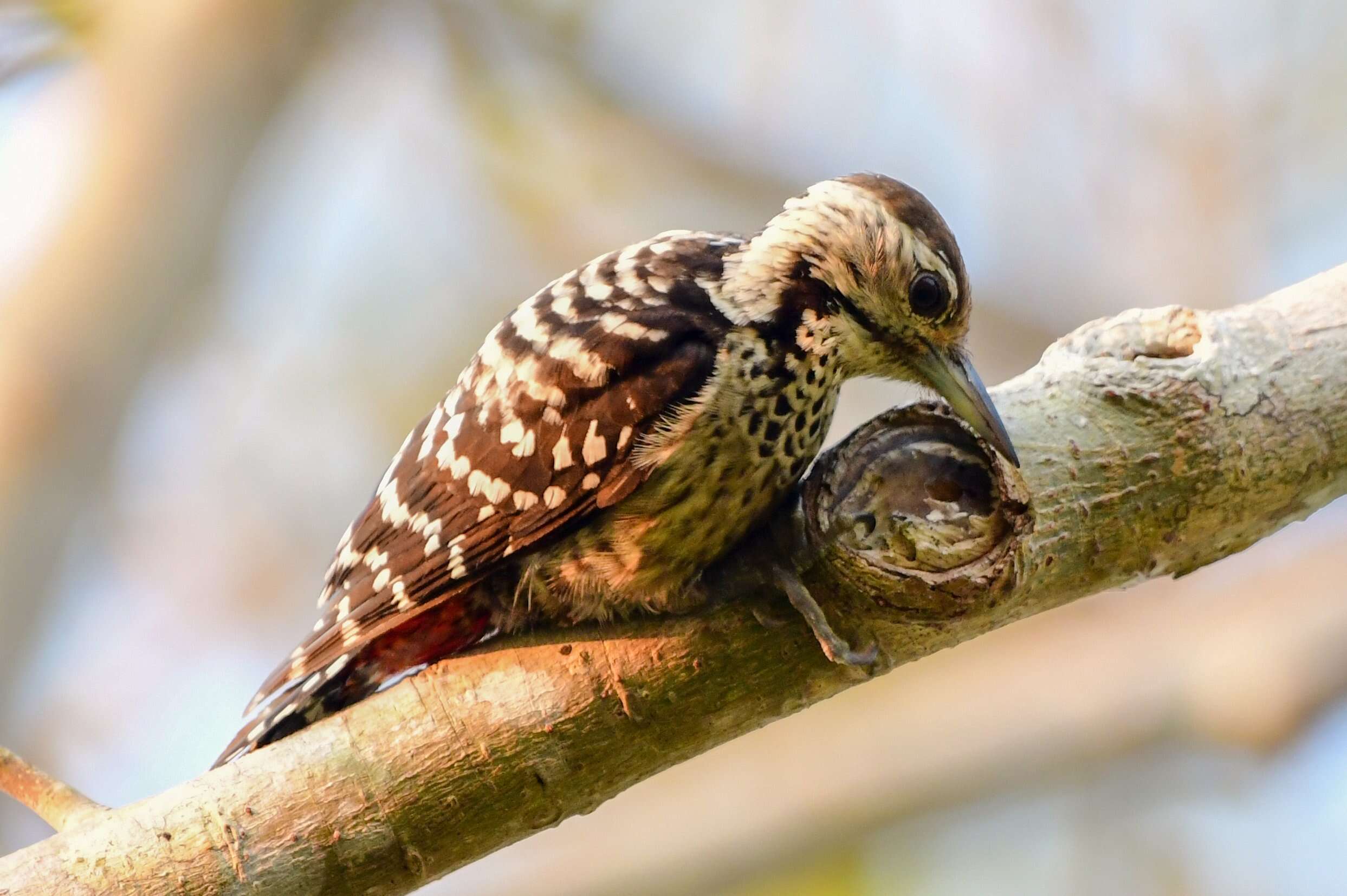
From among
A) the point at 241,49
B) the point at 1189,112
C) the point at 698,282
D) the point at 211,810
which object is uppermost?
the point at 241,49

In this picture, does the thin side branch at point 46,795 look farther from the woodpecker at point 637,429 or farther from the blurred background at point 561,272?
the blurred background at point 561,272

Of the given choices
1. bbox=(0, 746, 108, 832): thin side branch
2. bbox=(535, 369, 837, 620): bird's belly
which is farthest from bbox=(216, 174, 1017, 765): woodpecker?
bbox=(0, 746, 108, 832): thin side branch

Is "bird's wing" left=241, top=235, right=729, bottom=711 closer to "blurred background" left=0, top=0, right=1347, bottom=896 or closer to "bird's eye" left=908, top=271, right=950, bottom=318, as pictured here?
"bird's eye" left=908, top=271, right=950, bottom=318

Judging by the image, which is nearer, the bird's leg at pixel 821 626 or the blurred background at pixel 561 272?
the bird's leg at pixel 821 626

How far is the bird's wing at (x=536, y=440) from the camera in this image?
194 cm

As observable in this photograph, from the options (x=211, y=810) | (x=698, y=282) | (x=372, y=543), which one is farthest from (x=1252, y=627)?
(x=211, y=810)

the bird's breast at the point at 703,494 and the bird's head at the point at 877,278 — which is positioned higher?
the bird's head at the point at 877,278

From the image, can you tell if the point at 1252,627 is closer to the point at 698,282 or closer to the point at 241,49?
the point at 698,282

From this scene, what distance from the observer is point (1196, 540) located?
1858 millimetres

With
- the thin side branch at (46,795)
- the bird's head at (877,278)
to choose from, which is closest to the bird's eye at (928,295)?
the bird's head at (877,278)

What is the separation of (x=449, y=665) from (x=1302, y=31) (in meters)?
3.74

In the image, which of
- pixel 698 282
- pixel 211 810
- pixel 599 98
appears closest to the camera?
pixel 211 810

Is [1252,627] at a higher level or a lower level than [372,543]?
lower

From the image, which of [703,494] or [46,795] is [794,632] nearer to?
[703,494]
